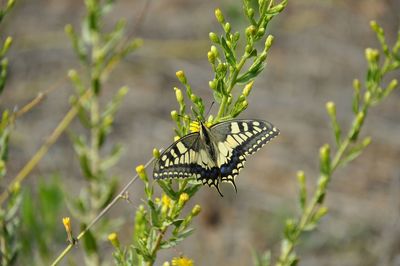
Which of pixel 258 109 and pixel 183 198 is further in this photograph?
pixel 258 109

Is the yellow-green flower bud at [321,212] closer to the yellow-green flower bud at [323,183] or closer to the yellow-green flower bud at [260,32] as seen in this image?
the yellow-green flower bud at [323,183]

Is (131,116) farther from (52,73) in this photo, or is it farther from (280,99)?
(280,99)

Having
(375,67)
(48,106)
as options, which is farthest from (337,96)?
(375,67)

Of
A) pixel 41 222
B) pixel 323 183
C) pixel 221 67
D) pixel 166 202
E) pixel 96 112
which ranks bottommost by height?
pixel 41 222

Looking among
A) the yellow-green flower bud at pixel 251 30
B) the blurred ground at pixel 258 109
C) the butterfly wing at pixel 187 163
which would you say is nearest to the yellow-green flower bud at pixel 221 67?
the yellow-green flower bud at pixel 251 30

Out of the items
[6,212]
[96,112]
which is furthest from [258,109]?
[6,212]

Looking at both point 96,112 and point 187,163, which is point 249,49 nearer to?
point 187,163


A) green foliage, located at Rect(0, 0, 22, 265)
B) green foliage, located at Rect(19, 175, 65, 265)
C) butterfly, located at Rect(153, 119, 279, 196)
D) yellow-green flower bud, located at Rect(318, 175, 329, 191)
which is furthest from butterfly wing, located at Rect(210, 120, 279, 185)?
green foliage, located at Rect(19, 175, 65, 265)
